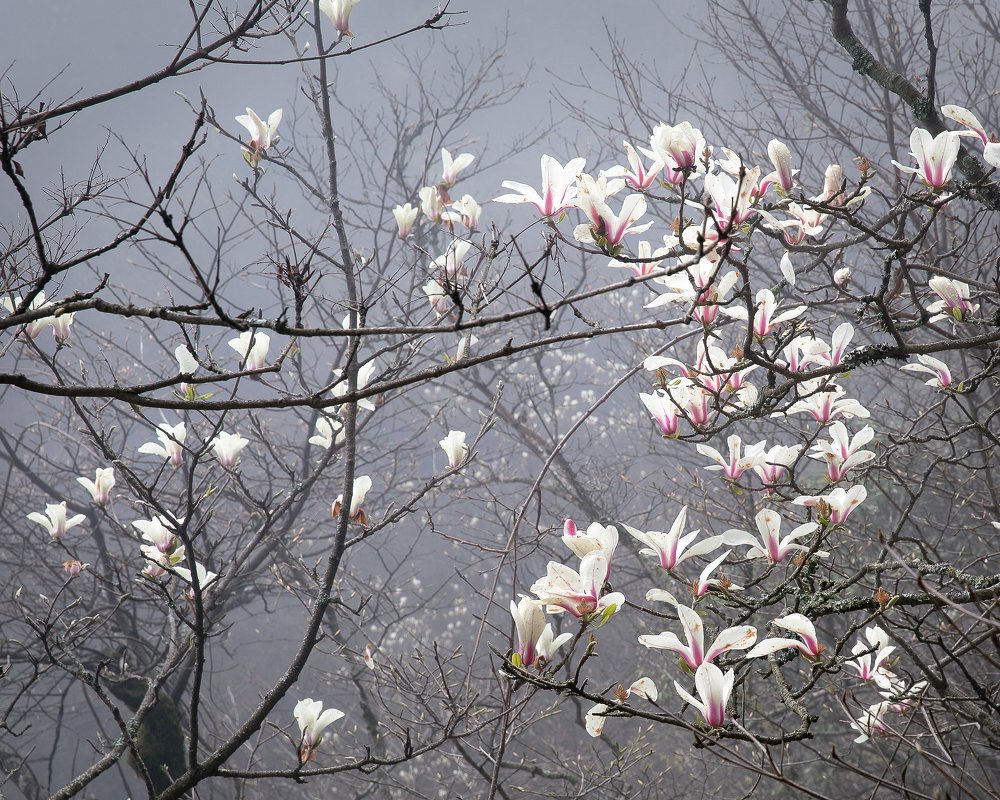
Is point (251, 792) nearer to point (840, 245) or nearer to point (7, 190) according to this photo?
point (840, 245)

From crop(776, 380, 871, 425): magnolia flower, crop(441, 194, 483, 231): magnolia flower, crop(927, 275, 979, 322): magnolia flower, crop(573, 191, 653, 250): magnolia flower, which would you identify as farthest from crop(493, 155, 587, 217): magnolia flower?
crop(441, 194, 483, 231): magnolia flower

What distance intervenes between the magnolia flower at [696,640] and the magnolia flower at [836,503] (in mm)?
412

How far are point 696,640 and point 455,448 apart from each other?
1.23 metres

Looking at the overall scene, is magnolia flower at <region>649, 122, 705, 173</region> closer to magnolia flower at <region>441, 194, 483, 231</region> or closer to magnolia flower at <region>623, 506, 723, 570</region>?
magnolia flower at <region>623, 506, 723, 570</region>

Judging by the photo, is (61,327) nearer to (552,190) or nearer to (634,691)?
(552,190)

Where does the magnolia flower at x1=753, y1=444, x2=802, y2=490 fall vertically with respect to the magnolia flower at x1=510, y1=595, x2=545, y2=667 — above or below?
above

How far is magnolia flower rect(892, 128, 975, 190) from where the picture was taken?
139cm

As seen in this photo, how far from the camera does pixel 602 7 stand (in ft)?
37.2

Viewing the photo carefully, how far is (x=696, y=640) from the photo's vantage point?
111cm

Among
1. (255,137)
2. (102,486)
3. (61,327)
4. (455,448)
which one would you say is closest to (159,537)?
(102,486)

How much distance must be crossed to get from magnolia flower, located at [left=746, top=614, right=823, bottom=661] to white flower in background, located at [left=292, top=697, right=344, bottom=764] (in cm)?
107

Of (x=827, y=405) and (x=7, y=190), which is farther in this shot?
(x=7, y=190)

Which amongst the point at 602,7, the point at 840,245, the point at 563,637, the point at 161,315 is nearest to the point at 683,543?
the point at 563,637

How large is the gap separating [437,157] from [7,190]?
787 centimetres
